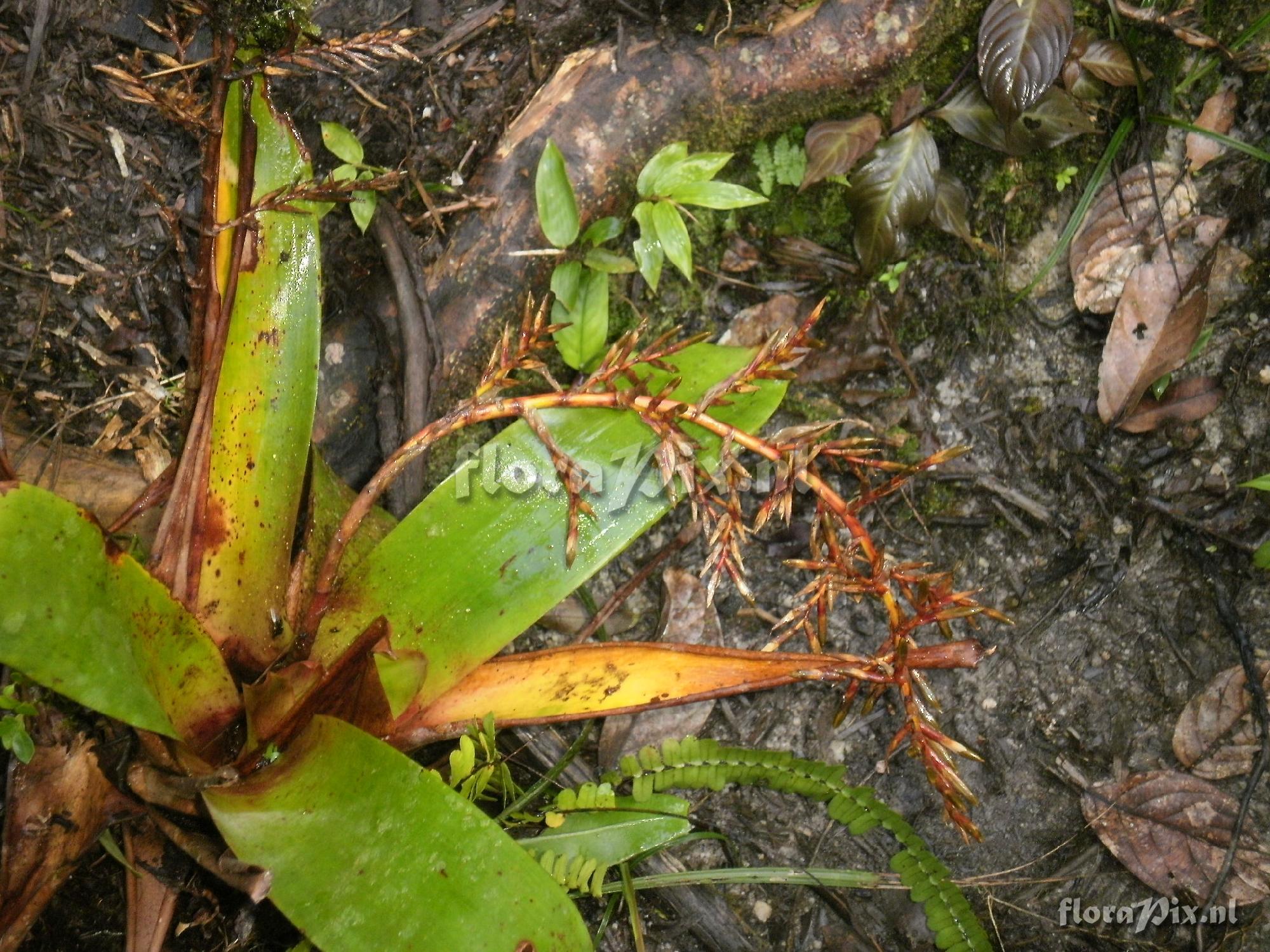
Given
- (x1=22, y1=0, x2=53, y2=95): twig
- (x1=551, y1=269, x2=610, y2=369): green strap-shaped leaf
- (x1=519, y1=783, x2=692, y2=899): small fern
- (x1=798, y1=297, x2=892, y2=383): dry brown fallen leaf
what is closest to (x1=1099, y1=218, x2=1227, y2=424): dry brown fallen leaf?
(x1=798, y1=297, x2=892, y2=383): dry brown fallen leaf

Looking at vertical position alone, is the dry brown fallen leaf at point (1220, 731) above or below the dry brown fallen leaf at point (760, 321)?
below

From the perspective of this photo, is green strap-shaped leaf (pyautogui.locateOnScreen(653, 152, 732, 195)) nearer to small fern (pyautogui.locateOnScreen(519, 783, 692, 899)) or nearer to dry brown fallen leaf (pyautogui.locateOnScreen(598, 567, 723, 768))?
dry brown fallen leaf (pyautogui.locateOnScreen(598, 567, 723, 768))

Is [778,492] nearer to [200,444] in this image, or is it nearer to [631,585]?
[631,585]

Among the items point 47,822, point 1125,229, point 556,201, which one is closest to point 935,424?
point 1125,229

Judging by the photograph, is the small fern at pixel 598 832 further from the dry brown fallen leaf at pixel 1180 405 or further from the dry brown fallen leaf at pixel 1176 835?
the dry brown fallen leaf at pixel 1180 405

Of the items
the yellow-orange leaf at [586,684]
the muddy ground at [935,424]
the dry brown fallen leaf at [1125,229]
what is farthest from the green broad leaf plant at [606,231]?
the dry brown fallen leaf at [1125,229]
